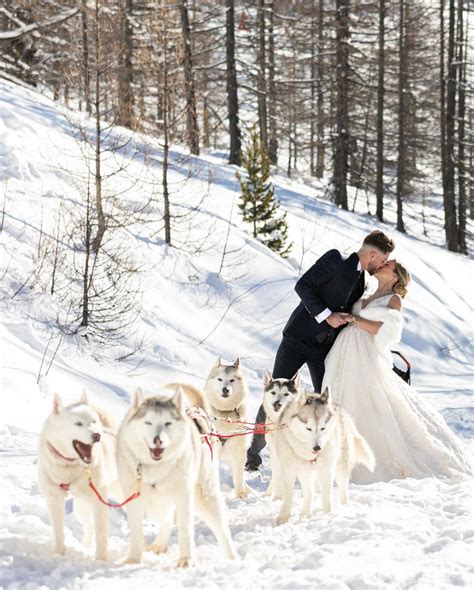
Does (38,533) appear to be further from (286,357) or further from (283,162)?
(283,162)

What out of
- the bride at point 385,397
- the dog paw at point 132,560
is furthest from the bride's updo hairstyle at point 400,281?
the dog paw at point 132,560

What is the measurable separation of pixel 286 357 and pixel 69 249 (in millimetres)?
6208

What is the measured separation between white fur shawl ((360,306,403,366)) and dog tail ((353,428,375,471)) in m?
1.02

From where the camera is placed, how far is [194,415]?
439 centimetres

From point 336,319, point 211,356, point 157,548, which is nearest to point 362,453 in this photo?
point 336,319

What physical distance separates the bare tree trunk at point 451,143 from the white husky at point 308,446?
65.8 ft

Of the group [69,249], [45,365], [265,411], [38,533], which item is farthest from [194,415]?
[69,249]

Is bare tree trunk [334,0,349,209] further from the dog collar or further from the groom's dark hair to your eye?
the dog collar

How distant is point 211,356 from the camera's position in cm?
1066

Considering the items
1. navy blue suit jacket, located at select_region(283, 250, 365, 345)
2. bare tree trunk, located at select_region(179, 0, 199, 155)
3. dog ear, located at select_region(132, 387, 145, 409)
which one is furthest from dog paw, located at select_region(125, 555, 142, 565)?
bare tree trunk, located at select_region(179, 0, 199, 155)

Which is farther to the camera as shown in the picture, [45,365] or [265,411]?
[45,365]

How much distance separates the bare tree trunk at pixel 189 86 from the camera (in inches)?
637

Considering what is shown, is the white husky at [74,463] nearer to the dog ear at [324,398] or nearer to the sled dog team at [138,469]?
the sled dog team at [138,469]

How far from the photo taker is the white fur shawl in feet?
20.3
